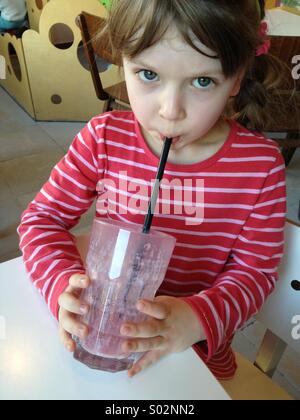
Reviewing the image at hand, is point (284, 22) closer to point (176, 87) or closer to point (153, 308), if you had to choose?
point (176, 87)

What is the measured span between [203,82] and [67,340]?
1.22ft

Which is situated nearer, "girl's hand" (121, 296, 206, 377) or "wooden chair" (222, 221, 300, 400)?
"girl's hand" (121, 296, 206, 377)

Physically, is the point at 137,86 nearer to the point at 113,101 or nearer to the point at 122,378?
the point at 122,378

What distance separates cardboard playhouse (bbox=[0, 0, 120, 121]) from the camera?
2.13 m

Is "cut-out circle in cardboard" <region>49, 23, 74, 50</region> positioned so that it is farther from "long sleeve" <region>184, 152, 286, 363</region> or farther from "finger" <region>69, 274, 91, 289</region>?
"finger" <region>69, 274, 91, 289</region>

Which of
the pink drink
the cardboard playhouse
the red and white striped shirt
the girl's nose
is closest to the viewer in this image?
the pink drink

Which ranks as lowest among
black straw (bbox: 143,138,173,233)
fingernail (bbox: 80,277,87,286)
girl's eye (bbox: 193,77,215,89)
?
fingernail (bbox: 80,277,87,286)

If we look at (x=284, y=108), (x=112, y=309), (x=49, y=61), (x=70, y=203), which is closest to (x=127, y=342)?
(x=112, y=309)

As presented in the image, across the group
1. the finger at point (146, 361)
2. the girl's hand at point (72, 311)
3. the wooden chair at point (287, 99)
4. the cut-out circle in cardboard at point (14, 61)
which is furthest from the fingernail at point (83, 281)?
the cut-out circle in cardboard at point (14, 61)

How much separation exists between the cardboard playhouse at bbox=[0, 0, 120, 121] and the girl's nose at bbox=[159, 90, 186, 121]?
67.8 inches

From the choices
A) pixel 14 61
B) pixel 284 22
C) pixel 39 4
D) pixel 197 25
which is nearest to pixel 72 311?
pixel 197 25

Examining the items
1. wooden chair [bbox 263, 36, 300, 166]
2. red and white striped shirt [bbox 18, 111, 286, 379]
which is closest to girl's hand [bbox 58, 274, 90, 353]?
red and white striped shirt [bbox 18, 111, 286, 379]

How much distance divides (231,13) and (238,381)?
630mm

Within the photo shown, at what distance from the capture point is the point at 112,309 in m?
0.44
